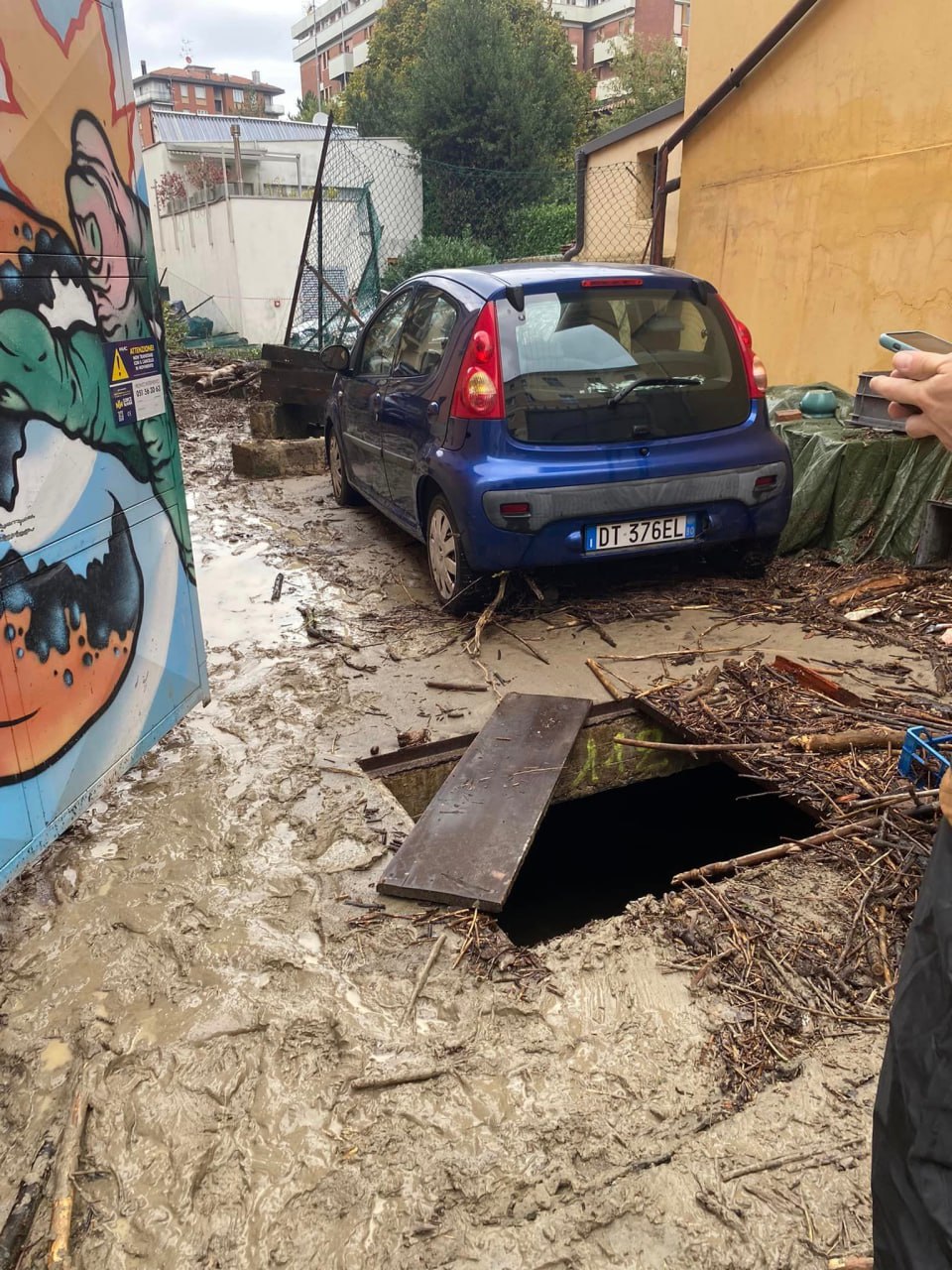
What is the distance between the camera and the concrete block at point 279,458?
9156 millimetres

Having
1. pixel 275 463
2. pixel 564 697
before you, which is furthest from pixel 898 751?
pixel 275 463

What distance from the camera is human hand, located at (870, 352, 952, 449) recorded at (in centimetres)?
116

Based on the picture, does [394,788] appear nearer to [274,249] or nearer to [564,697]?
[564,697]

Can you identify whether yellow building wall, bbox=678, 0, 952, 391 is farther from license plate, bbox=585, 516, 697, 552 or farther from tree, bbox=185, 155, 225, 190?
tree, bbox=185, 155, 225, 190

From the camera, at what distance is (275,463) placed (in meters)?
9.19

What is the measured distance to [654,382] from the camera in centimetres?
462

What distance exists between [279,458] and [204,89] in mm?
93551

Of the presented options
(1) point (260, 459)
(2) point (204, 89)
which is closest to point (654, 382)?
(1) point (260, 459)

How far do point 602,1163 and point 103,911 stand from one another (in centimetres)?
165

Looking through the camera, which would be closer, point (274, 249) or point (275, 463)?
point (275, 463)

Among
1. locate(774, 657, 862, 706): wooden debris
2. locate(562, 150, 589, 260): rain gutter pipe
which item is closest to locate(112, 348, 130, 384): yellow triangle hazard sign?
locate(774, 657, 862, 706): wooden debris

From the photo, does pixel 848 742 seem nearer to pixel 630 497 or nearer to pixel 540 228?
pixel 630 497

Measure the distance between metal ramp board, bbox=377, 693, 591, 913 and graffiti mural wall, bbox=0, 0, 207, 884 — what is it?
121cm

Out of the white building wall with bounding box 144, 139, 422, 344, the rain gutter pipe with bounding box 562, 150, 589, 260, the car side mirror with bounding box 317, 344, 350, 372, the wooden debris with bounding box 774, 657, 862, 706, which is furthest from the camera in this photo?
the white building wall with bounding box 144, 139, 422, 344
